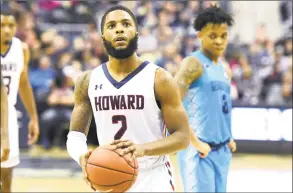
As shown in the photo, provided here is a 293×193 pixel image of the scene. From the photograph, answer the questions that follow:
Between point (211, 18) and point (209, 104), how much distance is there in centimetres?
72

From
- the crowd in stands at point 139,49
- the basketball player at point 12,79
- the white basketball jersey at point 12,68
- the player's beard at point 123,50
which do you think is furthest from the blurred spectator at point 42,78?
the player's beard at point 123,50

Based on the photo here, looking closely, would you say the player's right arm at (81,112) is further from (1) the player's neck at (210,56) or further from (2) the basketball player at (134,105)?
(1) the player's neck at (210,56)

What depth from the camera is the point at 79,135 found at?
362 cm

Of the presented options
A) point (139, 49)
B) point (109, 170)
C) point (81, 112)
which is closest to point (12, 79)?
point (81, 112)

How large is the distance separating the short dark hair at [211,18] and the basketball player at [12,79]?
182cm

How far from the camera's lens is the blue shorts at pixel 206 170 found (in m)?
4.98

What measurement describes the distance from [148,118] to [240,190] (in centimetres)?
471

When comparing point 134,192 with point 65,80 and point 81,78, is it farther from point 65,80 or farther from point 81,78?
point 65,80

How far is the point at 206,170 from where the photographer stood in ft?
16.4

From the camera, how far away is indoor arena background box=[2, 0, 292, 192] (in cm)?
930

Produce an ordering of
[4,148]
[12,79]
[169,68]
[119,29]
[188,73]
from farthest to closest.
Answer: [169,68] → [12,79] → [188,73] → [4,148] → [119,29]

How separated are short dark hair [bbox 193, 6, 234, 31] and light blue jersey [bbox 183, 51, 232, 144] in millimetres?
265

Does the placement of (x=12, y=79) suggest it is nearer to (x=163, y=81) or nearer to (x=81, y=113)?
(x=81, y=113)

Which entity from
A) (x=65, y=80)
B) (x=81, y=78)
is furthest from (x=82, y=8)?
(x=81, y=78)
